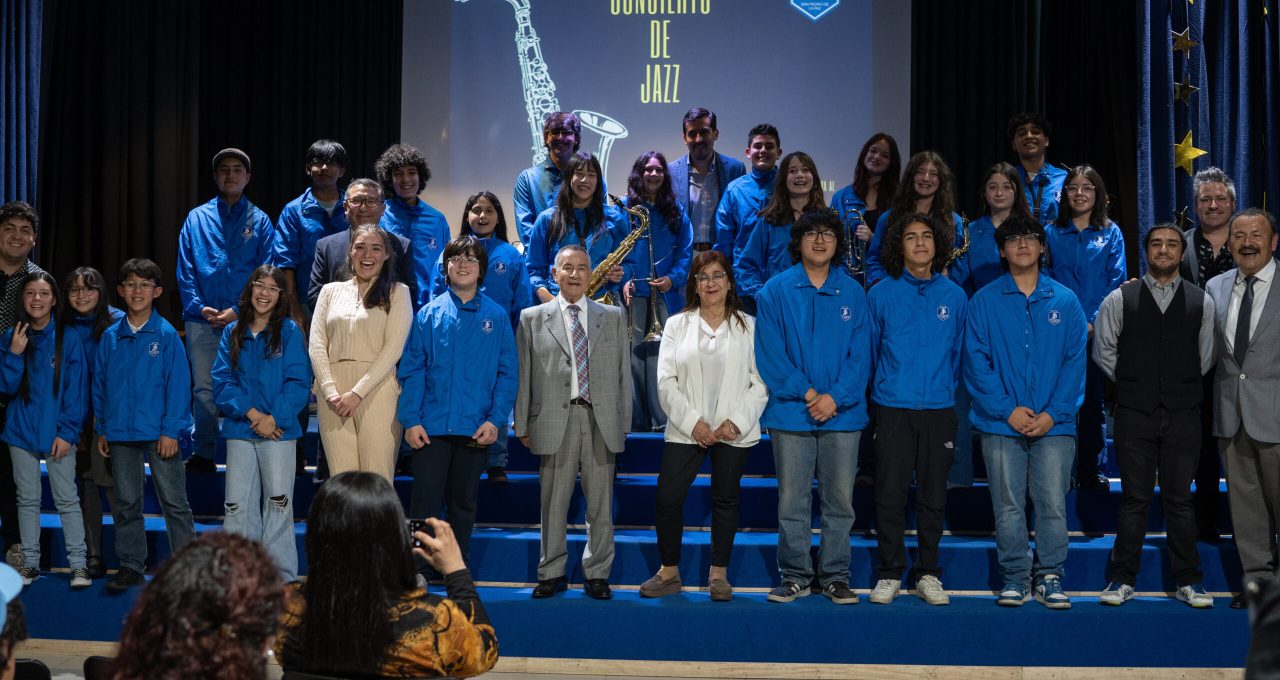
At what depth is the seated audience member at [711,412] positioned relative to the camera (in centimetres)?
436

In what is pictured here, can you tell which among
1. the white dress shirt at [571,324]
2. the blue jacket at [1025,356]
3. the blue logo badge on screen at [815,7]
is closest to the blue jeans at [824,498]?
the blue jacket at [1025,356]

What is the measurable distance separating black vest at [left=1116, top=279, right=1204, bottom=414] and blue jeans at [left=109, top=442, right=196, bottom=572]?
378cm

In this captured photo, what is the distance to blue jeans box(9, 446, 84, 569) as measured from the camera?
15.2 ft

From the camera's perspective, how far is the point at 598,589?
14.4 ft

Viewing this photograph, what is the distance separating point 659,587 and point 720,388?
0.81 metres

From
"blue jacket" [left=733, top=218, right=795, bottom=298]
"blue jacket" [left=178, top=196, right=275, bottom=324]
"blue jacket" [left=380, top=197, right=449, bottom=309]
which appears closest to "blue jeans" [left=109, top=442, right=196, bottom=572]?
"blue jacket" [left=178, top=196, right=275, bottom=324]

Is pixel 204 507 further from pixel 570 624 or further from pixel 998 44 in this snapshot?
pixel 998 44

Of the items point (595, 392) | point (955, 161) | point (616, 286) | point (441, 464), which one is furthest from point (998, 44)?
point (441, 464)

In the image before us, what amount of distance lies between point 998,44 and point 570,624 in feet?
15.9

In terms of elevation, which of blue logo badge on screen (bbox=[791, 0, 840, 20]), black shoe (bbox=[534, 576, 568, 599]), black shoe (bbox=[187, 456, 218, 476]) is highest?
blue logo badge on screen (bbox=[791, 0, 840, 20])

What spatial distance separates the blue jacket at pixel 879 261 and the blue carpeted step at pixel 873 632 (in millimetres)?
1373

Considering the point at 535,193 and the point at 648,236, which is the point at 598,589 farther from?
the point at 535,193

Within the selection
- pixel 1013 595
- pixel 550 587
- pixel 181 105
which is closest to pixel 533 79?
pixel 181 105

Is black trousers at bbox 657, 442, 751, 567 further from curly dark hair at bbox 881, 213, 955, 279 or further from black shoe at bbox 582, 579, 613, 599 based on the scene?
curly dark hair at bbox 881, 213, 955, 279
